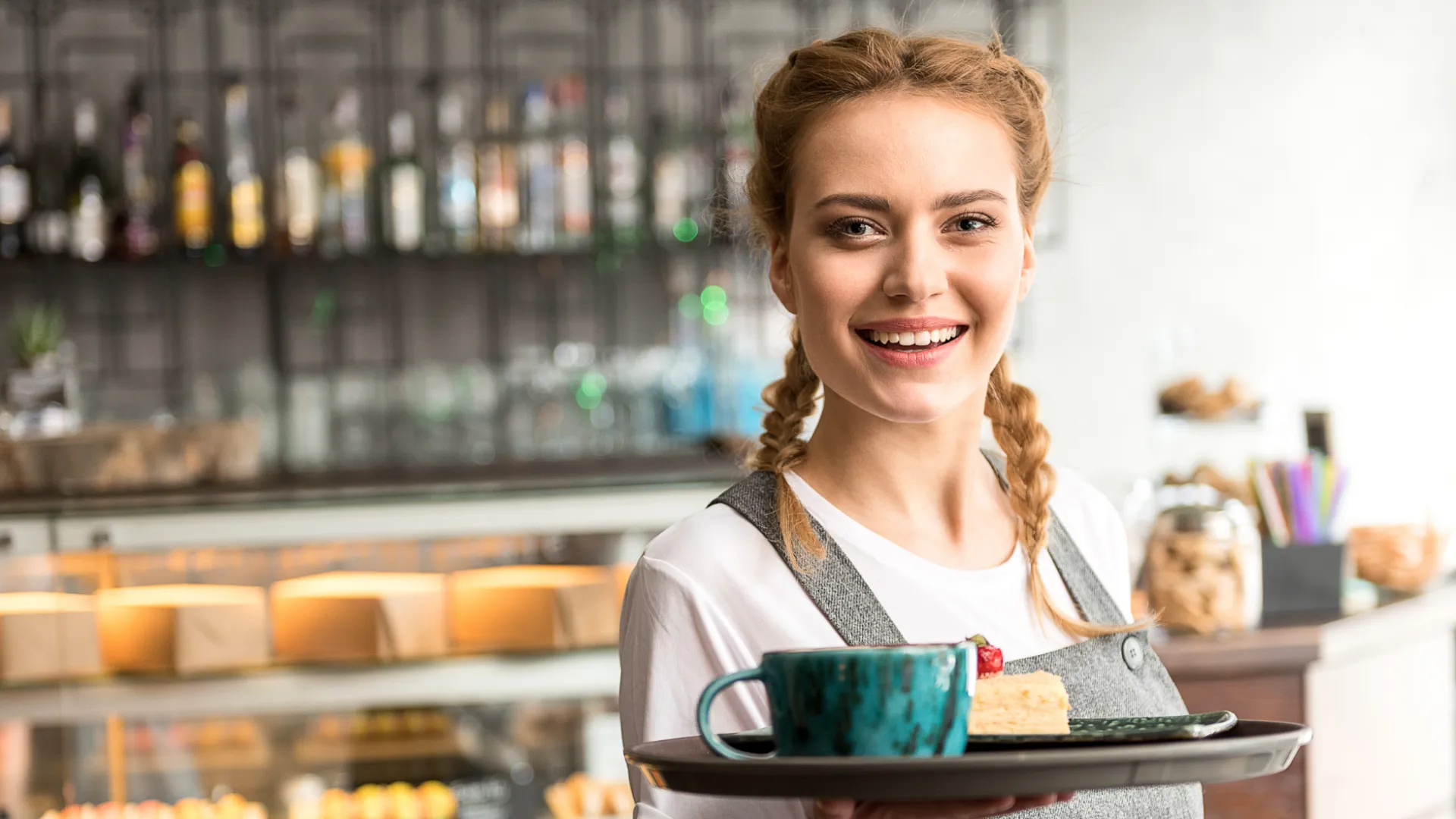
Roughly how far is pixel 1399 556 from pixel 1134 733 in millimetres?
1821

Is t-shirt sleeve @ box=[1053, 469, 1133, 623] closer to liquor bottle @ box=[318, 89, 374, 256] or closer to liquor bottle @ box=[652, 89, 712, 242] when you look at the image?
liquor bottle @ box=[652, 89, 712, 242]

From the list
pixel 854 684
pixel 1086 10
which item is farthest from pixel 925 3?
pixel 854 684

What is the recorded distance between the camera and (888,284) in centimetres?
83

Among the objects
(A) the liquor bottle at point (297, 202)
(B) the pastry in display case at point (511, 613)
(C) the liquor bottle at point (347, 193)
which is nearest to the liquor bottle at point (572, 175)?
(C) the liquor bottle at point (347, 193)

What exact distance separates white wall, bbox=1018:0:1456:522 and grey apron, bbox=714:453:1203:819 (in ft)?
12.5

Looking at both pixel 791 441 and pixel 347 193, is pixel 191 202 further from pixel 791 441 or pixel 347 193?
pixel 791 441

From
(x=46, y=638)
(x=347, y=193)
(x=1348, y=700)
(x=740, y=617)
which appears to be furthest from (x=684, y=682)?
(x=347, y=193)

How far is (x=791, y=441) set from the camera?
99 cm

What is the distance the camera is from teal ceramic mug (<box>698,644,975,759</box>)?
606 millimetres

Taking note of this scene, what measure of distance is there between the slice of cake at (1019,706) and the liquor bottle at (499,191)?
329cm

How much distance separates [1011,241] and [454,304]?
365cm

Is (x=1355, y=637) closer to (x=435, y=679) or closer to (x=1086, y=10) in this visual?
(x=435, y=679)

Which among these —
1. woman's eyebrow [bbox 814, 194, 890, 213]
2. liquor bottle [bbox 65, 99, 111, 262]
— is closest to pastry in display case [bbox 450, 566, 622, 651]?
woman's eyebrow [bbox 814, 194, 890, 213]

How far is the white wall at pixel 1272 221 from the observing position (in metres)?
4.74
